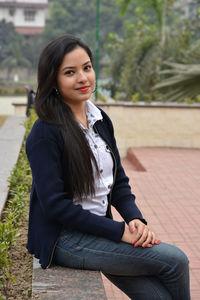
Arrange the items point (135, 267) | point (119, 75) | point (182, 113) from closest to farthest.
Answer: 1. point (135, 267)
2. point (182, 113)
3. point (119, 75)

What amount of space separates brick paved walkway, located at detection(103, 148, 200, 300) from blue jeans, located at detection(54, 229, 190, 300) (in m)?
1.24

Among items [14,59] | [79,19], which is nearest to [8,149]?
[14,59]

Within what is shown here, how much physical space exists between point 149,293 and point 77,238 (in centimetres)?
36

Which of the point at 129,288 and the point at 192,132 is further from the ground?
Answer: the point at 129,288

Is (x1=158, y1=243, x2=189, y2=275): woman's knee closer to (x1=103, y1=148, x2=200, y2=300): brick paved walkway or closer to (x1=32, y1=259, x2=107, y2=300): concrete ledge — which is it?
(x1=32, y1=259, x2=107, y2=300): concrete ledge

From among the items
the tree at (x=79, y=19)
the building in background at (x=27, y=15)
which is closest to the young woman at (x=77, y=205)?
the tree at (x=79, y=19)

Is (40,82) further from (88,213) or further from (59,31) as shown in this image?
(59,31)

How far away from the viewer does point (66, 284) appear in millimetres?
1992

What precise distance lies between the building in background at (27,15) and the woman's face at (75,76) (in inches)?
2538

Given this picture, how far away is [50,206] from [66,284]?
1.01ft

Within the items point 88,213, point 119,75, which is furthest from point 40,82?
point 119,75

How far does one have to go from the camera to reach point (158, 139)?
9.62 meters

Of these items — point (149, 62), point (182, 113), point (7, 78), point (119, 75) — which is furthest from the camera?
point (7, 78)

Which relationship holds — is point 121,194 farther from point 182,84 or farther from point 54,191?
point 182,84
